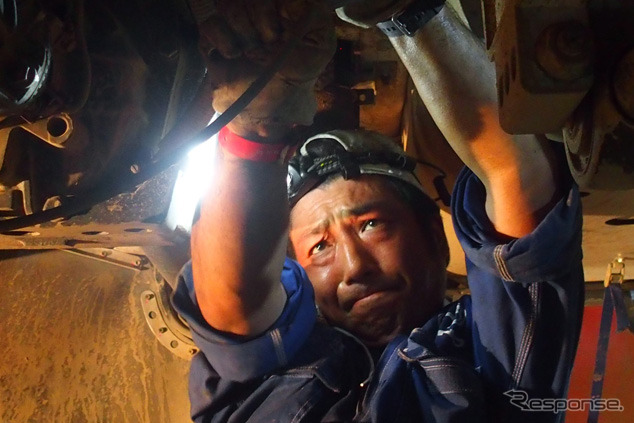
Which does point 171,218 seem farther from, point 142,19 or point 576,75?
point 576,75

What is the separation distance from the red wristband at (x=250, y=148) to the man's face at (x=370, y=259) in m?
0.45

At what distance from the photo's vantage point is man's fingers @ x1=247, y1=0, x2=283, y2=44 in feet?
2.37

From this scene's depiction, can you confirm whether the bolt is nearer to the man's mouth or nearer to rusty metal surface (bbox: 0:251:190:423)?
the man's mouth

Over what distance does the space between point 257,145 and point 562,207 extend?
1.64 feet

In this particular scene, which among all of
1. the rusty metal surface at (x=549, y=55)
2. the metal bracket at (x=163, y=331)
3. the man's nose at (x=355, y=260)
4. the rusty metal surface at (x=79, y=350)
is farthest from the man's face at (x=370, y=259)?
the rusty metal surface at (x=549, y=55)

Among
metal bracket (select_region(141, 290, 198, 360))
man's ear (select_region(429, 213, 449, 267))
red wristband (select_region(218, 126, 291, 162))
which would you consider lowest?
metal bracket (select_region(141, 290, 198, 360))

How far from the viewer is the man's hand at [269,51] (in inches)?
28.7

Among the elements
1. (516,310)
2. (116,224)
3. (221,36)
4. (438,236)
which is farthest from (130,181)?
(438,236)

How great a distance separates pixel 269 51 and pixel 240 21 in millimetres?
54

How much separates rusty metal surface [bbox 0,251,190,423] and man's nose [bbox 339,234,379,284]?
676 mm

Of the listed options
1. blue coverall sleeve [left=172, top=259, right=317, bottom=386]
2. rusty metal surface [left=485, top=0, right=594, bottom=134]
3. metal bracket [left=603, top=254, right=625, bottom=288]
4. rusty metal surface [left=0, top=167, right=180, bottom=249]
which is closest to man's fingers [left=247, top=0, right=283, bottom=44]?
rusty metal surface [left=485, top=0, right=594, bottom=134]

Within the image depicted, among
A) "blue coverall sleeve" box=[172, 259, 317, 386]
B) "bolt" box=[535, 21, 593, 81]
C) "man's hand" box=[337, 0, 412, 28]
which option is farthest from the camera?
"blue coverall sleeve" box=[172, 259, 317, 386]

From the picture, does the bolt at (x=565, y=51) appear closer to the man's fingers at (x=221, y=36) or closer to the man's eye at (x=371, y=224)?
the man's fingers at (x=221, y=36)

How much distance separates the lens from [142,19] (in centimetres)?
75
